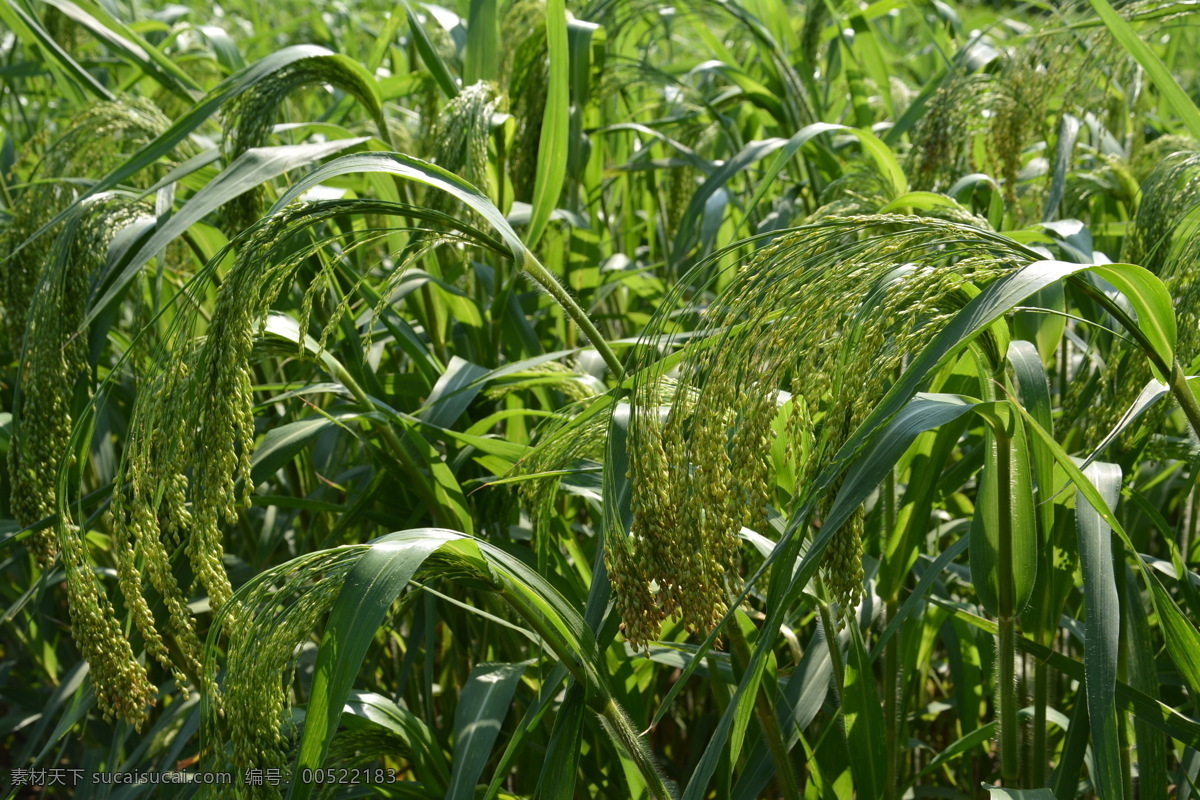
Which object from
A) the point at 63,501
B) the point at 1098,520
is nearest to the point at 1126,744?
the point at 1098,520

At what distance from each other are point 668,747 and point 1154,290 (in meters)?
1.66

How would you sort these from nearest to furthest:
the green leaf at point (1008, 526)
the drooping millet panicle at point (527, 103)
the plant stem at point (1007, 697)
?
the green leaf at point (1008, 526)
the plant stem at point (1007, 697)
the drooping millet panicle at point (527, 103)

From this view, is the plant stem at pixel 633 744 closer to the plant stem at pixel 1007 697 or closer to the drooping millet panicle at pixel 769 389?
the drooping millet panicle at pixel 769 389

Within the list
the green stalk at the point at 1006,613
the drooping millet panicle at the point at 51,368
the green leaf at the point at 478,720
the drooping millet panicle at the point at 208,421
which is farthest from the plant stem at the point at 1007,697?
the drooping millet panicle at the point at 51,368

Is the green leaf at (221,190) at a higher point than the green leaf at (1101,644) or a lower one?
higher

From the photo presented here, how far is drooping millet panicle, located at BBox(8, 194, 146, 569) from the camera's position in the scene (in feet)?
4.82

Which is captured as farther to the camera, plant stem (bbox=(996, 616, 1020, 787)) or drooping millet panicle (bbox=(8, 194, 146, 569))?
drooping millet panicle (bbox=(8, 194, 146, 569))

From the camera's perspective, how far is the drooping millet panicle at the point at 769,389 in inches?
37.5

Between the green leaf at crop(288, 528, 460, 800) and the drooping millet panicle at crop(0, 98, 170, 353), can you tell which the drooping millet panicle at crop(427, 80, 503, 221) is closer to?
the drooping millet panicle at crop(0, 98, 170, 353)

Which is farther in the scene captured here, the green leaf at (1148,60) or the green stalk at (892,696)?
the green stalk at (892,696)

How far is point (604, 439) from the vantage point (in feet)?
4.54

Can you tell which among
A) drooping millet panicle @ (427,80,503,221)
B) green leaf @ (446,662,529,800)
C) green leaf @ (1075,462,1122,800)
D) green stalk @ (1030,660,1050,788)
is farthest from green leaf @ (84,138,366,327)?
green stalk @ (1030,660,1050,788)

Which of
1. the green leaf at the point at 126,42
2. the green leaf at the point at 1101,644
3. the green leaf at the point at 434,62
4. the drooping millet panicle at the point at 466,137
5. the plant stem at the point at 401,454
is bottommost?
the green leaf at the point at 1101,644

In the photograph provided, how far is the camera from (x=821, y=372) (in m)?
0.97
